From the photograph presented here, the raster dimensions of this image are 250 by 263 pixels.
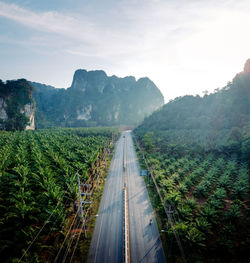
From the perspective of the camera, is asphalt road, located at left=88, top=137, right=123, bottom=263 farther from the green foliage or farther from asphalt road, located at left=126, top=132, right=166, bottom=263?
the green foliage

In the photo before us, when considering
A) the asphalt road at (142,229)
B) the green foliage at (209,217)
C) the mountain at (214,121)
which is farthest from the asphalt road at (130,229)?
the mountain at (214,121)

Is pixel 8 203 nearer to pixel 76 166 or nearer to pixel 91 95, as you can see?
pixel 76 166

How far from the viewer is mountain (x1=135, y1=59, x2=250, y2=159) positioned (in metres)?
44.5

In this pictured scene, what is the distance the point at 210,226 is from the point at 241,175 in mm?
17952

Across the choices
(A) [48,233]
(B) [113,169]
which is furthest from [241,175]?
(A) [48,233]

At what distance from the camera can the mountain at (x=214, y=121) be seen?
44.5 meters

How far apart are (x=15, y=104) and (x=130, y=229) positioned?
10572 cm

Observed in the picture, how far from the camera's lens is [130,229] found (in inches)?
671

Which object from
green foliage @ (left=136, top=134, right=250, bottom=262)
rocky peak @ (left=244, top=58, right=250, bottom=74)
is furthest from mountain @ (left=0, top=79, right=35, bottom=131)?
rocky peak @ (left=244, top=58, right=250, bottom=74)

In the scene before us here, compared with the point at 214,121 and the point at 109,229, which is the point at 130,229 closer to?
the point at 109,229

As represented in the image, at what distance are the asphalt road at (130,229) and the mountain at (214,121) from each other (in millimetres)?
31459

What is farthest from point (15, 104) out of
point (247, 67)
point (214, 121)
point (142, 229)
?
point (247, 67)

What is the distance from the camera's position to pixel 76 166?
69.5 feet

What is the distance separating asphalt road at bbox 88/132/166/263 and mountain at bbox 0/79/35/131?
286ft
